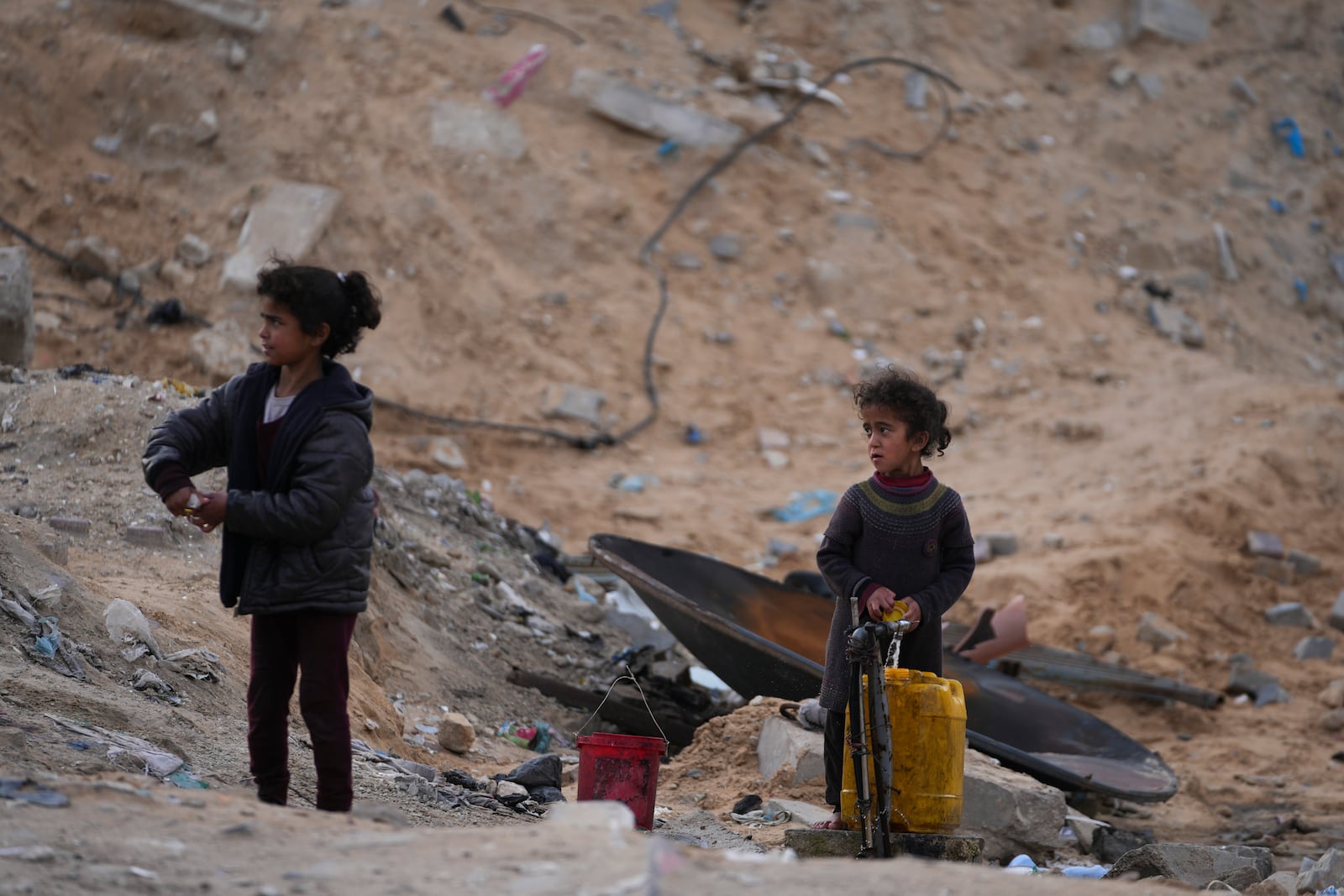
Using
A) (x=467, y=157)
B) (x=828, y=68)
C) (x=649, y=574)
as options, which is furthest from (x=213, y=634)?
(x=828, y=68)

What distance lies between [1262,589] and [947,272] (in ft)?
14.9

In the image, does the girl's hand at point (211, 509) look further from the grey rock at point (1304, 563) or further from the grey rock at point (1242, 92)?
the grey rock at point (1242, 92)

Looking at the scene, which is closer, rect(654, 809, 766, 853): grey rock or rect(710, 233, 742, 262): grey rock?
rect(654, 809, 766, 853): grey rock

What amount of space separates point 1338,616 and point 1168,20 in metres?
8.83

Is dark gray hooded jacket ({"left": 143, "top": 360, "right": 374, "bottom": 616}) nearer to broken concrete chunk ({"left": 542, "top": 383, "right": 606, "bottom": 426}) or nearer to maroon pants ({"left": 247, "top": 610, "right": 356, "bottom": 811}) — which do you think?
maroon pants ({"left": 247, "top": 610, "right": 356, "bottom": 811})

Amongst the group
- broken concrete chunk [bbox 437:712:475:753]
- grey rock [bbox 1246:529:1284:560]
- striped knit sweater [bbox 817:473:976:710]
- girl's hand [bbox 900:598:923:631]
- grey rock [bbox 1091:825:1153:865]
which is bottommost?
grey rock [bbox 1091:825:1153:865]

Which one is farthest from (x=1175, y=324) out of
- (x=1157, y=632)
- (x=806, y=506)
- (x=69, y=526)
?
(x=69, y=526)

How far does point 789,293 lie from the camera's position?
38.0ft

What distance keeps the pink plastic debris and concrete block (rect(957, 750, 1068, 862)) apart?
8468 millimetres

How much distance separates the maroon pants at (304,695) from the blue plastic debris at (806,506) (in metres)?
6.41

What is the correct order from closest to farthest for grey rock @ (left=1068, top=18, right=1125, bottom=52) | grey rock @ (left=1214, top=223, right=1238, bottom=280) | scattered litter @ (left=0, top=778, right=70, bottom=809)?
scattered litter @ (left=0, top=778, right=70, bottom=809)
grey rock @ (left=1214, top=223, right=1238, bottom=280)
grey rock @ (left=1068, top=18, right=1125, bottom=52)

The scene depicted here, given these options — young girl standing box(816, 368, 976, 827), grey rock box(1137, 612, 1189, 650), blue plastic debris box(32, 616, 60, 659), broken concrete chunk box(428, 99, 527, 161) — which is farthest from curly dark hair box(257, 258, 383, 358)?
broken concrete chunk box(428, 99, 527, 161)

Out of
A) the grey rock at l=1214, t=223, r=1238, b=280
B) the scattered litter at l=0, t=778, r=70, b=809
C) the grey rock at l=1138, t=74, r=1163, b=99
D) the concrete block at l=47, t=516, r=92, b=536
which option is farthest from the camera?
the grey rock at l=1138, t=74, r=1163, b=99

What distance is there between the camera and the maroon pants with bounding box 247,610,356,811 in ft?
9.72
